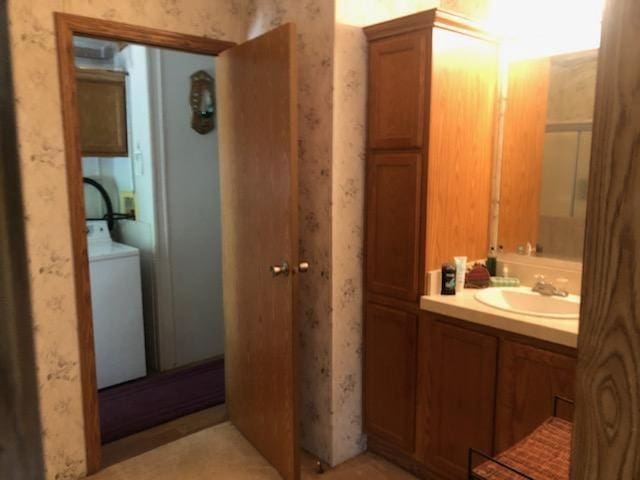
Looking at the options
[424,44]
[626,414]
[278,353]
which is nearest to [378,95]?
[424,44]

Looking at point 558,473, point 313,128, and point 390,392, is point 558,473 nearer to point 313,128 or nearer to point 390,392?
point 390,392

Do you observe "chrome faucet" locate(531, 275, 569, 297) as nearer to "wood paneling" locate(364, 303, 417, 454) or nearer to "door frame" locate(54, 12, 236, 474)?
"wood paneling" locate(364, 303, 417, 454)

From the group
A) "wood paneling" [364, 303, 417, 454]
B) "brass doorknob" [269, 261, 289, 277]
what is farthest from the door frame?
"wood paneling" [364, 303, 417, 454]

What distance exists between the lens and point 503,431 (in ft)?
6.09

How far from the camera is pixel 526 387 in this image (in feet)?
5.81

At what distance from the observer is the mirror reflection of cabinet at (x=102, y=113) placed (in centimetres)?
326

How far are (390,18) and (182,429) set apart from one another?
2.31 metres

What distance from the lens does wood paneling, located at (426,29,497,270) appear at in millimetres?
2033

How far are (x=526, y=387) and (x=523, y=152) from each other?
3.47 ft

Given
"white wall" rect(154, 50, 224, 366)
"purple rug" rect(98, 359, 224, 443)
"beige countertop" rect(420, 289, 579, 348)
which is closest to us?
"beige countertop" rect(420, 289, 579, 348)

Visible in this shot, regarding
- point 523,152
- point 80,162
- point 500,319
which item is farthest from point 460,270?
point 80,162

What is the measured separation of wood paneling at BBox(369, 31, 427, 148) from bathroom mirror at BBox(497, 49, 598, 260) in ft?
1.71

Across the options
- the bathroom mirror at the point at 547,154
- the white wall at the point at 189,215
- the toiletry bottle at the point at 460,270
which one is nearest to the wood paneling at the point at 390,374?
the toiletry bottle at the point at 460,270

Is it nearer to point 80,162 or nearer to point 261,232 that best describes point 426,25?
A: point 261,232
